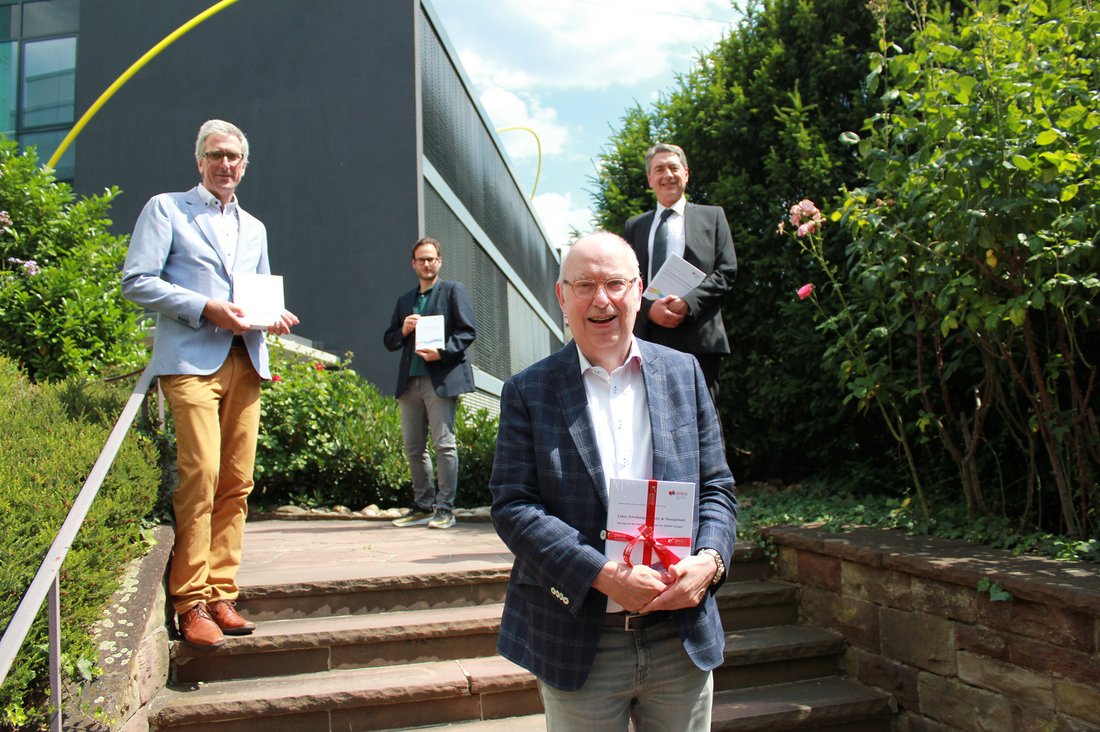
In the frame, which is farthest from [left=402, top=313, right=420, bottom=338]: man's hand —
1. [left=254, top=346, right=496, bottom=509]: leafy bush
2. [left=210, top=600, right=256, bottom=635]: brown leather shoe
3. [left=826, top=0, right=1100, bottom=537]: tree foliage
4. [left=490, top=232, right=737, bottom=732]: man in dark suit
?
[left=490, top=232, right=737, bottom=732]: man in dark suit

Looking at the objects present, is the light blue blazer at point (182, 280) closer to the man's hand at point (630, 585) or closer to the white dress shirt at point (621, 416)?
the white dress shirt at point (621, 416)

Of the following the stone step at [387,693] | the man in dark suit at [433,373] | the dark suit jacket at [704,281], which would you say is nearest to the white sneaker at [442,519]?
the man in dark suit at [433,373]

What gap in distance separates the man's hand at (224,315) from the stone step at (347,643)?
131cm

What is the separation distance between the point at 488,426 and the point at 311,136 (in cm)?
678

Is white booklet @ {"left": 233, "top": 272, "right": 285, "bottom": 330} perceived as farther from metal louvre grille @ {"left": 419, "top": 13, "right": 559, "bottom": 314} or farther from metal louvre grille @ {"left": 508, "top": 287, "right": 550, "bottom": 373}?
metal louvre grille @ {"left": 508, "top": 287, "right": 550, "bottom": 373}

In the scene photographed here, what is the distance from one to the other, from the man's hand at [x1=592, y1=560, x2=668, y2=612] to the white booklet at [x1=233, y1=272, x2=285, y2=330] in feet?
7.23

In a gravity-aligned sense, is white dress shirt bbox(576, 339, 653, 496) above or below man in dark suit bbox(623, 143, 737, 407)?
below

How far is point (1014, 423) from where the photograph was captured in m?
4.04

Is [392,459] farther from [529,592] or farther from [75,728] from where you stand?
[529,592]

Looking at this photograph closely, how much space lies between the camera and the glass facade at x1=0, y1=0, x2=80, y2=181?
48.8 ft

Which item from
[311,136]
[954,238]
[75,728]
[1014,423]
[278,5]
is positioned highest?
[278,5]

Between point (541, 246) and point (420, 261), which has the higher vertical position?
point (541, 246)

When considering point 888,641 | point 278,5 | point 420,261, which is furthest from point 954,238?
point 278,5

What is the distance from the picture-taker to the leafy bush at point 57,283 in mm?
6074
